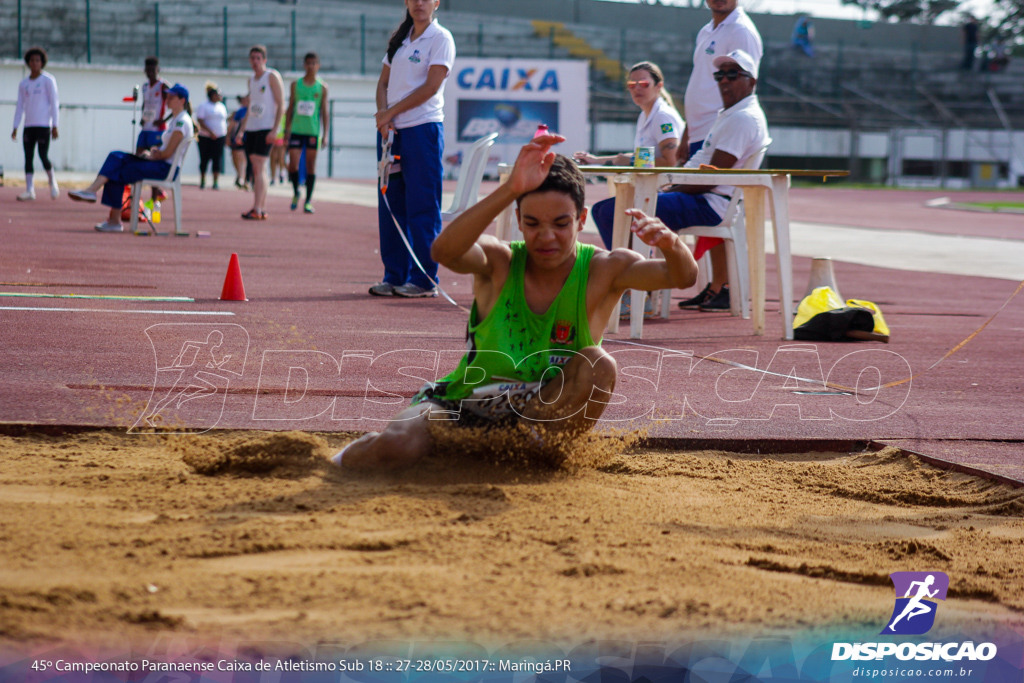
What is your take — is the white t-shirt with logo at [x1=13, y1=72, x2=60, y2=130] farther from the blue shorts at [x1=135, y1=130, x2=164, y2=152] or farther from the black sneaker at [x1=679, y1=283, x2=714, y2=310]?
the black sneaker at [x1=679, y1=283, x2=714, y2=310]

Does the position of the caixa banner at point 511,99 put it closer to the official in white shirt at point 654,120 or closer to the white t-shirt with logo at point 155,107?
the white t-shirt with logo at point 155,107

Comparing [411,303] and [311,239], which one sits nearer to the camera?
[411,303]

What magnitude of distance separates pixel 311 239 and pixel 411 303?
5275 mm

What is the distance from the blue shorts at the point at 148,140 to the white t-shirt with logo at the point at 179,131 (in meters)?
0.86

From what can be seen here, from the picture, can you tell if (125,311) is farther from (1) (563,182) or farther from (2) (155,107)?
(2) (155,107)

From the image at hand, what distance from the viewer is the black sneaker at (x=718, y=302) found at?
7.94 m

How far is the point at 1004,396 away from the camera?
5.01 metres

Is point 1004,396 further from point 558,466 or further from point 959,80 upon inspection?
point 959,80

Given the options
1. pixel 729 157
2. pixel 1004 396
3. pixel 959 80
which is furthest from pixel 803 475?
pixel 959 80

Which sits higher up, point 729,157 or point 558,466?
point 729,157

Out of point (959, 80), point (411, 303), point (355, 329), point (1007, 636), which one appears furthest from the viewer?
point (959, 80)

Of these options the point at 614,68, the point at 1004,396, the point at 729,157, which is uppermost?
the point at 614,68

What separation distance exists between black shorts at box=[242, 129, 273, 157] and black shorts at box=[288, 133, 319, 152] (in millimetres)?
1291

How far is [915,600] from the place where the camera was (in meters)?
2.39
